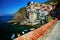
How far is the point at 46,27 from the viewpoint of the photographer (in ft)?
13.1

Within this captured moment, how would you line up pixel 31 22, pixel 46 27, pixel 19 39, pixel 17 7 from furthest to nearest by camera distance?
pixel 46 27
pixel 31 22
pixel 17 7
pixel 19 39

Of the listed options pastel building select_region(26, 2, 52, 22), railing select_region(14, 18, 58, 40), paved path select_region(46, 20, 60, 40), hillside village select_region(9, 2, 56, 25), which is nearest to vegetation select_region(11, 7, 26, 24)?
hillside village select_region(9, 2, 56, 25)

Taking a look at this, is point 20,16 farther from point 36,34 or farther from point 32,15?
point 36,34

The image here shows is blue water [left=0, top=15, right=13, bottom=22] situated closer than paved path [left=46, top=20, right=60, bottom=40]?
Yes

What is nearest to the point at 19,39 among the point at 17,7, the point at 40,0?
the point at 17,7

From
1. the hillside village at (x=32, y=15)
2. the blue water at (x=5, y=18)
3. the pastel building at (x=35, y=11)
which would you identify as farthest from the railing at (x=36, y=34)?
the blue water at (x=5, y=18)

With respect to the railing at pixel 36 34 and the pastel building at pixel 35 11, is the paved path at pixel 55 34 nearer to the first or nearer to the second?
the railing at pixel 36 34

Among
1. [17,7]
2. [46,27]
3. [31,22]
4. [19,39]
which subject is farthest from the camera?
[46,27]

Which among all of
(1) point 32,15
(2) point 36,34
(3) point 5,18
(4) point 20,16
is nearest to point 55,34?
(2) point 36,34

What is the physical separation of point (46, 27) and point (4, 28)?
1.24m

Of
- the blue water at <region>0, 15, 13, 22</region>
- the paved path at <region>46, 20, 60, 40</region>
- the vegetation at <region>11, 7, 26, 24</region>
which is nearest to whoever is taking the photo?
the blue water at <region>0, 15, 13, 22</region>

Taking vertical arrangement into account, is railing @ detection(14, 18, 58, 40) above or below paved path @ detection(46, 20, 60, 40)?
above

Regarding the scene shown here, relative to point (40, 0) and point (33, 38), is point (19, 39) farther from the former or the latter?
point (40, 0)

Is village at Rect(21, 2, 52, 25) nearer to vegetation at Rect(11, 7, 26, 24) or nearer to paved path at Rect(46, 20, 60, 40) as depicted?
vegetation at Rect(11, 7, 26, 24)
